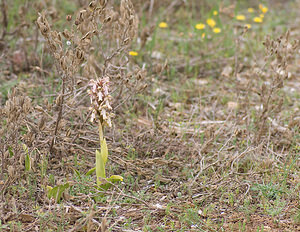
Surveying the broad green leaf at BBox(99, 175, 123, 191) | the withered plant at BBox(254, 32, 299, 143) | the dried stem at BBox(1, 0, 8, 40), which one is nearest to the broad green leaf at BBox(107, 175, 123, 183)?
the broad green leaf at BBox(99, 175, 123, 191)

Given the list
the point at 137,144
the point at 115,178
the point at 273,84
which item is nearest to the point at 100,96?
the point at 115,178

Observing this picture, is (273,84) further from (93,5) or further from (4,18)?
(4,18)

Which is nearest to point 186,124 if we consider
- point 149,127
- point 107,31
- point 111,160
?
point 149,127

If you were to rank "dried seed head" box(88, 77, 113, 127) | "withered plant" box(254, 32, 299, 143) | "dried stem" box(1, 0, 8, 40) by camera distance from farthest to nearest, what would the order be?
"dried stem" box(1, 0, 8, 40) → "withered plant" box(254, 32, 299, 143) → "dried seed head" box(88, 77, 113, 127)

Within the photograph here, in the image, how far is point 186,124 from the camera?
368 centimetres

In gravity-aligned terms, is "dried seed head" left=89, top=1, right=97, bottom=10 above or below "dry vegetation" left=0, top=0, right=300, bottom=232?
above

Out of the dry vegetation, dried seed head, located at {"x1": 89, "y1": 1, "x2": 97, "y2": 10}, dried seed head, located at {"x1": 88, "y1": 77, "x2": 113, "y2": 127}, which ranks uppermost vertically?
dried seed head, located at {"x1": 89, "y1": 1, "x2": 97, "y2": 10}

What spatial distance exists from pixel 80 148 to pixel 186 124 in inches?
41.8

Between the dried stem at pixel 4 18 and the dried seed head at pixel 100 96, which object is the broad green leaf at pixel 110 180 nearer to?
the dried seed head at pixel 100 96

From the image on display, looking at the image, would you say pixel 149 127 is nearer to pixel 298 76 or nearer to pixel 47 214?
pixel 47 214

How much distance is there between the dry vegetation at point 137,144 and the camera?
8.02ft

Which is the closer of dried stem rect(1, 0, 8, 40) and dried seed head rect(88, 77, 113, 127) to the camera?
dried seed head rect(88, 77, 113, 127)

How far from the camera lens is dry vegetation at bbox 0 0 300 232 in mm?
2443

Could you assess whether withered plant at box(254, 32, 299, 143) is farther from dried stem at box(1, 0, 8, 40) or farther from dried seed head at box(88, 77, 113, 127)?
dried stem at box(1, 0, 8, 40)
